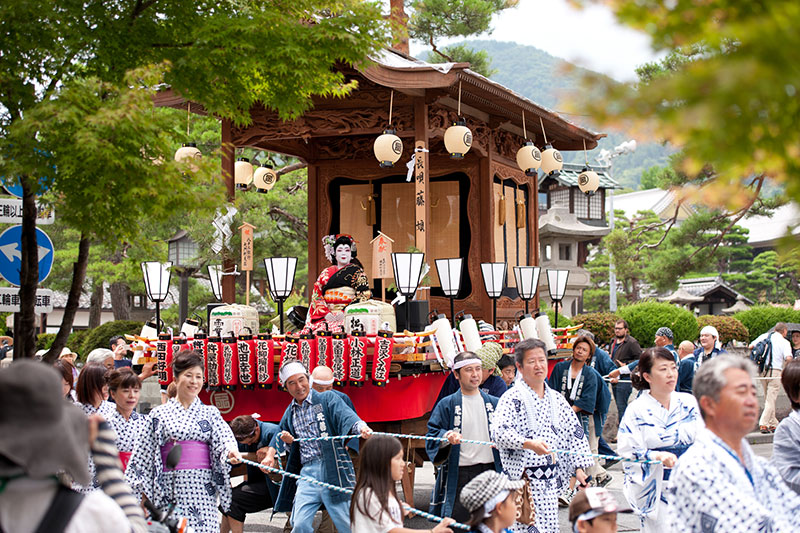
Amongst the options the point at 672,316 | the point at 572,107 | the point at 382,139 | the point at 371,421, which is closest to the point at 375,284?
the point at 382,139

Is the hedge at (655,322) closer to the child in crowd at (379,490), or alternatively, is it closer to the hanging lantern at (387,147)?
the hanging lantern at (387,147)

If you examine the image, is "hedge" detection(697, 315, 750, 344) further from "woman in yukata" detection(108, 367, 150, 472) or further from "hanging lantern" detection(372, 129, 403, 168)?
"woman in yukata" detection(108, 367, 150, 472)

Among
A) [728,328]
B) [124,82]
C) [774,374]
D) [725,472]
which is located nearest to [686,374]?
[774,374]

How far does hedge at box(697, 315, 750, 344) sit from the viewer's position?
20.6 metres

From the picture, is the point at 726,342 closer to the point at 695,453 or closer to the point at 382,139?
the point at 382,139

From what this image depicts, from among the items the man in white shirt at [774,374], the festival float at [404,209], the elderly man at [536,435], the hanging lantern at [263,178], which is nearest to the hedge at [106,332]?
the festival float at [404,209]

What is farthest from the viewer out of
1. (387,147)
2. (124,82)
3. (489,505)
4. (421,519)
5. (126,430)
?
(387,147)

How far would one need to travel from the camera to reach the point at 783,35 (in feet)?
5.55

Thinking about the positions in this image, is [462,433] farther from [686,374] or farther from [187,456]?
[686,374]

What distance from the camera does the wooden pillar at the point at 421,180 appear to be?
1141cm

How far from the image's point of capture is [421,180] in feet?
37.8

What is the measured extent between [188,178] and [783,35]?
14.4 ft

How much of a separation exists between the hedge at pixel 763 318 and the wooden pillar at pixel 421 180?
555 inches

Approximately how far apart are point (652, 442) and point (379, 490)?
1870mm
